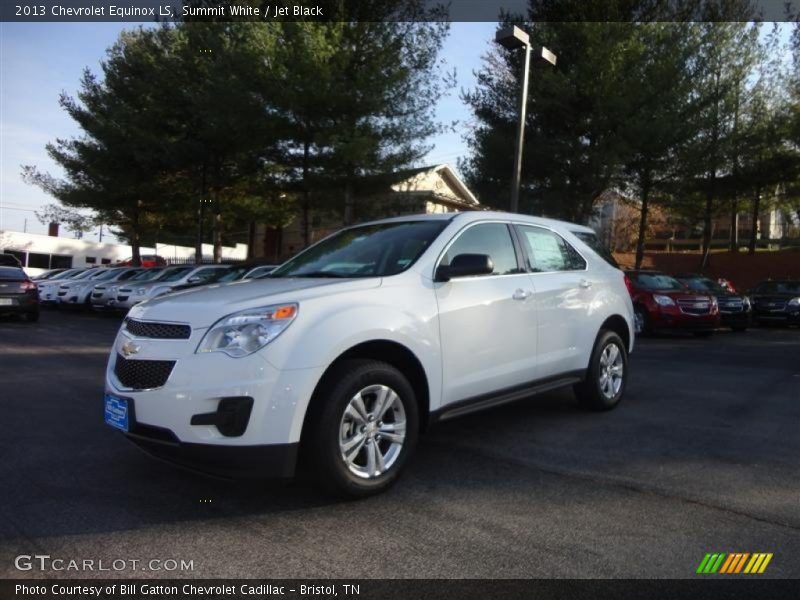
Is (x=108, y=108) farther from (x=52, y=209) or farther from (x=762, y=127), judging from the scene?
(x=762, y=127)

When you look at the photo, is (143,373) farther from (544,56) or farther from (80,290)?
(80,290)

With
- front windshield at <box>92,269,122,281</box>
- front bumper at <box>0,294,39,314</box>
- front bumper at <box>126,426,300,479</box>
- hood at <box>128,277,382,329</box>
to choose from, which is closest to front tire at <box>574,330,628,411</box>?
hood at <box>128,277,382,329</box>

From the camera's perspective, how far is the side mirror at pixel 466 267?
4332mm

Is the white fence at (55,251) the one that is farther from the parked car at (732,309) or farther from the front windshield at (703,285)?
the parked car at (732,309)

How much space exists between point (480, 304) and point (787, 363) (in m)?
7.64

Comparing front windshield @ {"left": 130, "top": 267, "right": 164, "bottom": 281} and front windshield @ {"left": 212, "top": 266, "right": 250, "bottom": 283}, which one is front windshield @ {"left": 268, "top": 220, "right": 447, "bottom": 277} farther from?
front windshield @ {"left": 130, "top": 267, "right": 164, "bottom": 281}

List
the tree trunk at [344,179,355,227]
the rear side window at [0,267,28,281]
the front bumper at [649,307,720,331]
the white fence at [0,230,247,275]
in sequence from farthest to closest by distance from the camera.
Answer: the white fence at [0,230,247,275] < the tree trunk at [344,179,355,227] < the rear side window at [0,267,28,281] < the front bumper at [649,307,720,331]

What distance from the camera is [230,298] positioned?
3.83 m

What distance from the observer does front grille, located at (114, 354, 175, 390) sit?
11.9 ft

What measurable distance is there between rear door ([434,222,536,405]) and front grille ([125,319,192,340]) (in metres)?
1.61

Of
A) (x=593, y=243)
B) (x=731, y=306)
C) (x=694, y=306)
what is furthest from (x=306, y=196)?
(x=593, y=243)

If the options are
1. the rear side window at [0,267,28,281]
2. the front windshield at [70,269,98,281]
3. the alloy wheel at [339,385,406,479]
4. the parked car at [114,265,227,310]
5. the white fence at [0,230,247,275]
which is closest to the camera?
the alloy wheel at [339,385,406,479]

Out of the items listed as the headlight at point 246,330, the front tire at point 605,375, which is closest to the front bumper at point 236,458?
the headlight at point 246,330

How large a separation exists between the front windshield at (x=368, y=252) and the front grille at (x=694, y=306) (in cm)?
1040
